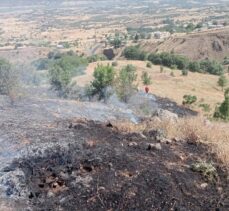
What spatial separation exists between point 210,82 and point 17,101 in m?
23.9

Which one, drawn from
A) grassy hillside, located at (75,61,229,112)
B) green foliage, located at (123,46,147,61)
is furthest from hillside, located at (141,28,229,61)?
grassy hillside, located at (75,61,229,112)

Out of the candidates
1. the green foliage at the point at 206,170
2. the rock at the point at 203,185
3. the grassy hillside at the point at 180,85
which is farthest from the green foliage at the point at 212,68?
the rock at the point at 203,185

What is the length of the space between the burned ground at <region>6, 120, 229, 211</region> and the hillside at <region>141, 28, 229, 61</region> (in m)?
51.5

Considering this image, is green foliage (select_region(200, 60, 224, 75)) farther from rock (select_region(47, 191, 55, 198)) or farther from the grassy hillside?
rock (select_region(47, 191, 55, 198))

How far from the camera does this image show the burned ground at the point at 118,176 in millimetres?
9375

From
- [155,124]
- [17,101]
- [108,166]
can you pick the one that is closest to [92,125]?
[155,124]

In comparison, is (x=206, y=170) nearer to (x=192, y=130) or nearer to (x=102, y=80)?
(x=192, y=130)

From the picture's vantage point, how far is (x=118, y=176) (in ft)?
34.2

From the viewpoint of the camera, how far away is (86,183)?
10062 mm

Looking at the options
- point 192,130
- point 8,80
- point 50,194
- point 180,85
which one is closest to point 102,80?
point 8,80

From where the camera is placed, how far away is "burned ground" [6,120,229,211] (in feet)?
30.8

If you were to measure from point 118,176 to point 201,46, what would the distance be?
55.3m

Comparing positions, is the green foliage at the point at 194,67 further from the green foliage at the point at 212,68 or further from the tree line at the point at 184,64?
the green foliage at the point at 212,68

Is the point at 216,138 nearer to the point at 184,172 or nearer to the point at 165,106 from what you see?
the point at 184,172
